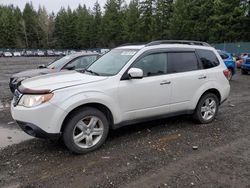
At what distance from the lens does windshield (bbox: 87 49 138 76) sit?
5.19 metres

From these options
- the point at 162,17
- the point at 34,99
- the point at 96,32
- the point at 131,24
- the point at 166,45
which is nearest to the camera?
the point at 34,99

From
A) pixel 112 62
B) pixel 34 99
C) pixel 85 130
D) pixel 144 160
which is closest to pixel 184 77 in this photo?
pixel 112 62

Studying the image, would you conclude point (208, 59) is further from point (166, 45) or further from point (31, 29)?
point (31, 29)

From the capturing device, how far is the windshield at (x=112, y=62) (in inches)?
204

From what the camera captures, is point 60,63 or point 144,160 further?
point 60,63

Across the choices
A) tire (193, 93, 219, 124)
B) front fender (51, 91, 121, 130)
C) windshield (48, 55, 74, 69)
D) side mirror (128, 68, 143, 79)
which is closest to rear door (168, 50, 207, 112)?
tire (193, 93, 219, 124)

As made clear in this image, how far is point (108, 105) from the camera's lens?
4.78 meters

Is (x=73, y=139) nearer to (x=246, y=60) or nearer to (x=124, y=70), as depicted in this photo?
(x=124, y=70)

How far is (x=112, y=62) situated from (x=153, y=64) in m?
0.82

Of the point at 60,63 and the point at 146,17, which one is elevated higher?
the point at 146,17

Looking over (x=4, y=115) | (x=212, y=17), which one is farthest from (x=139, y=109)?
(x=212, y=17)

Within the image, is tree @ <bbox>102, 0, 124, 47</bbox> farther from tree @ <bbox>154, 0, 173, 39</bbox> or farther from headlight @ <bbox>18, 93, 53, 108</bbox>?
headlight @ <bbox>18, 93, 53, 108</bbox>

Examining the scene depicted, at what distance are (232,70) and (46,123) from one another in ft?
42.7

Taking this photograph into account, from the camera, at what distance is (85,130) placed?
4633mm
